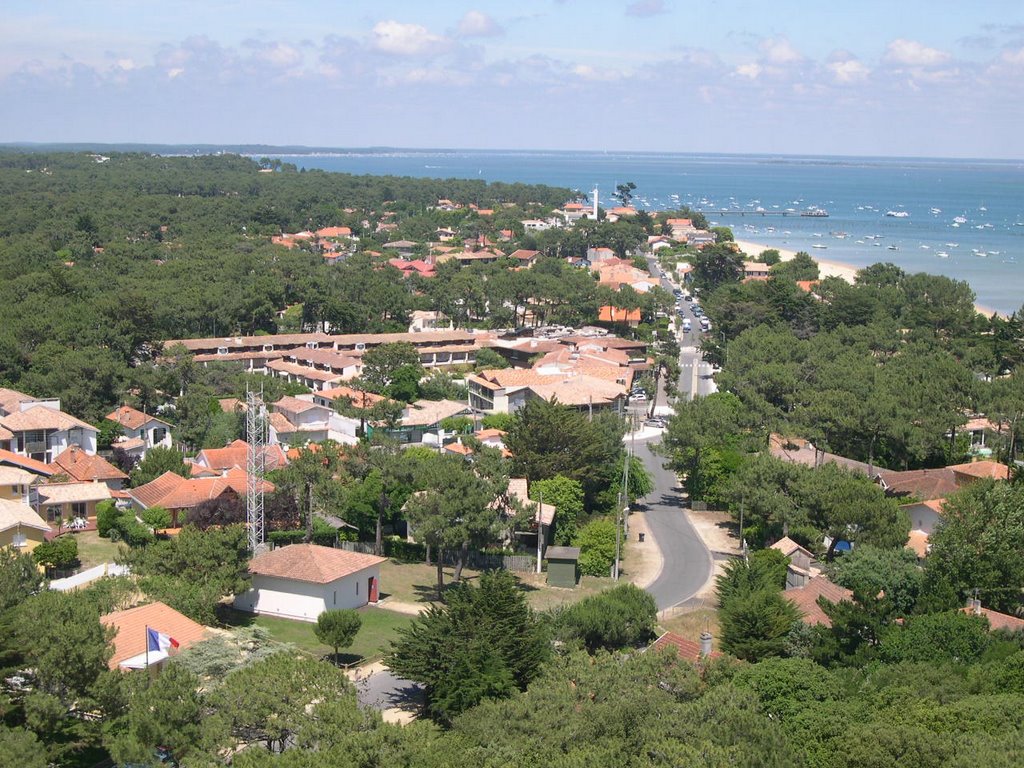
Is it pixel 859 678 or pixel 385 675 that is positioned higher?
pixel 859 678

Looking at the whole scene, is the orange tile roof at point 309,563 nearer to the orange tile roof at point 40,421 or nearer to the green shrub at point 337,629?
the green shrub at point 337,629

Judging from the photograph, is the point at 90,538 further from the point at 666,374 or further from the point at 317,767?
the point at 666,374

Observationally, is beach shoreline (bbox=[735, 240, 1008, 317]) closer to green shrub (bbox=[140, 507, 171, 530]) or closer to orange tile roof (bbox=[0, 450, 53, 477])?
orange tile roof (bbox=[0, 450, 53, 477])

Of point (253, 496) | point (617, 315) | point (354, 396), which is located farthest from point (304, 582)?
point (617, 315)

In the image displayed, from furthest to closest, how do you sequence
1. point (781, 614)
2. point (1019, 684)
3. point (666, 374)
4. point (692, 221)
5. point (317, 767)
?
1. point (692, 221)
2. point (666, 374)
3. point (781, 614)
4. point (1019, 684)
5. point (317, 767)

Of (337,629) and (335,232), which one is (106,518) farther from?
(335,232)

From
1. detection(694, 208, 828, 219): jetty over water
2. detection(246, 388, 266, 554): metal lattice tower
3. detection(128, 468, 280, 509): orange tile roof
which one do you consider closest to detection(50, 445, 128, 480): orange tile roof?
detection(128, 468, 280, 509): orange tile roof

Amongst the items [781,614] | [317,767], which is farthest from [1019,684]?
[317,767]
